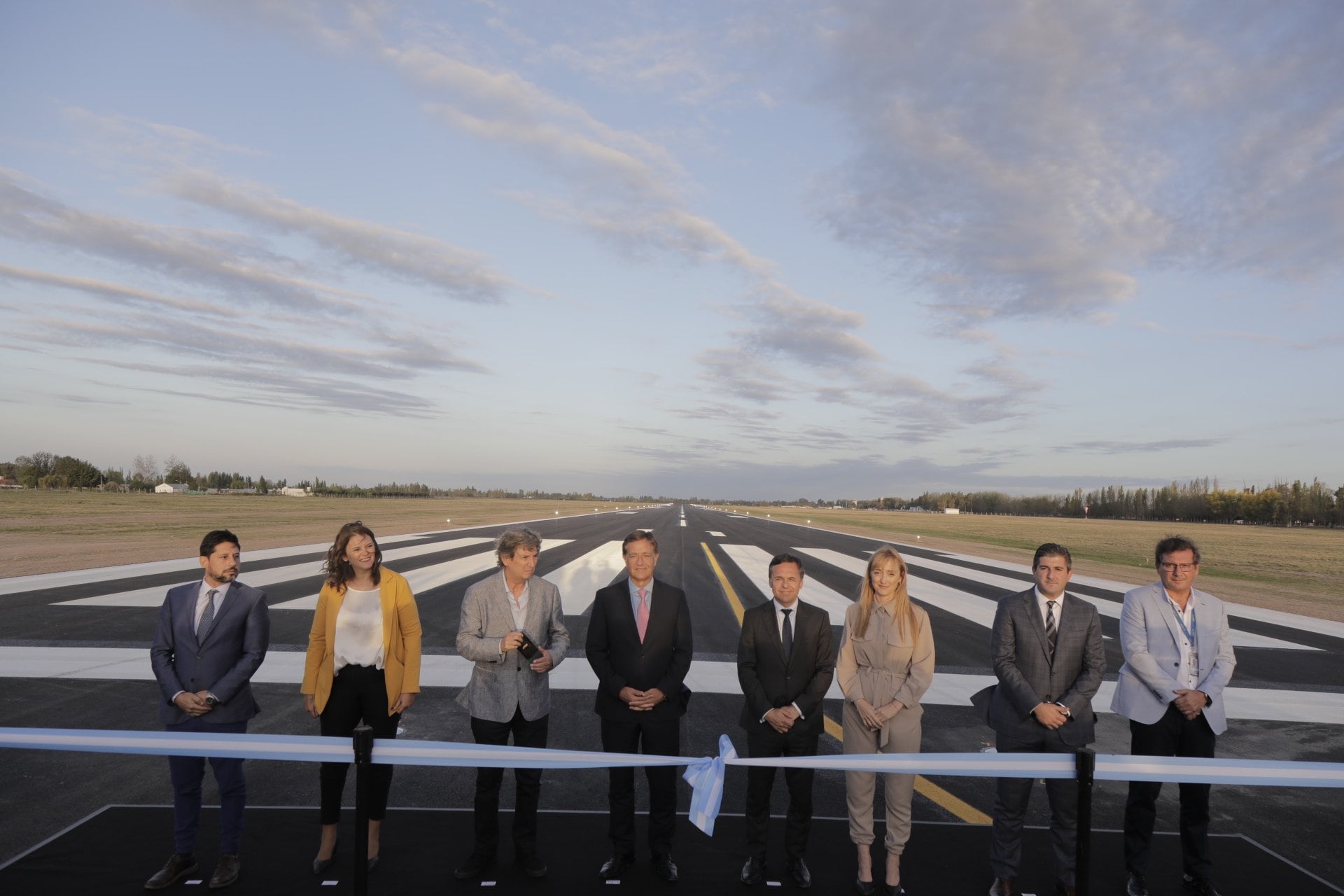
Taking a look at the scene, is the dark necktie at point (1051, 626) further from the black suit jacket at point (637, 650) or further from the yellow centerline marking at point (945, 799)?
the black suit jacket at point (637, 650)

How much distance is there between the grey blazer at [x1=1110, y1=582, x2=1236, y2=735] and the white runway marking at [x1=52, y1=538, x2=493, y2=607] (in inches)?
318

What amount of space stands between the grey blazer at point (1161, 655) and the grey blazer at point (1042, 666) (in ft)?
1.14

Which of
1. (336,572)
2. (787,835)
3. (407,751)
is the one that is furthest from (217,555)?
(787,835)

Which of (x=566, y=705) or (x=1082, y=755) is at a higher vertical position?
(x=1082, y=755)

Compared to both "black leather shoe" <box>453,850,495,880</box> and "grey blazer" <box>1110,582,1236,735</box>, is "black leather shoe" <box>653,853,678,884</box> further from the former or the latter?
"grey blazer" <box>1110,582,1236,735</box>

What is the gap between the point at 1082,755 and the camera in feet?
11.6

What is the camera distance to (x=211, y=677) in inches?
172

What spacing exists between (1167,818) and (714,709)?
4121mm

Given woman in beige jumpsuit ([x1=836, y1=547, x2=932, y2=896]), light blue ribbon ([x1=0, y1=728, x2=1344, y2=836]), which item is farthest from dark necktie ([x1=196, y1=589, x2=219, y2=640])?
woman in beige jumpsuit ([x1=836, y1=547, x2=932, y2=896])

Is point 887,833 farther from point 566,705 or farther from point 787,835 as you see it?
point 566,705

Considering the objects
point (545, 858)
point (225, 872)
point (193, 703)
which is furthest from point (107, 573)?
point (545, 858)

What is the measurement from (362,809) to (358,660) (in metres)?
1.08

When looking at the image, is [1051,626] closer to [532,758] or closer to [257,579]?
[532,758]

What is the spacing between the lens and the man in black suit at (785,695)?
430 centimetres
